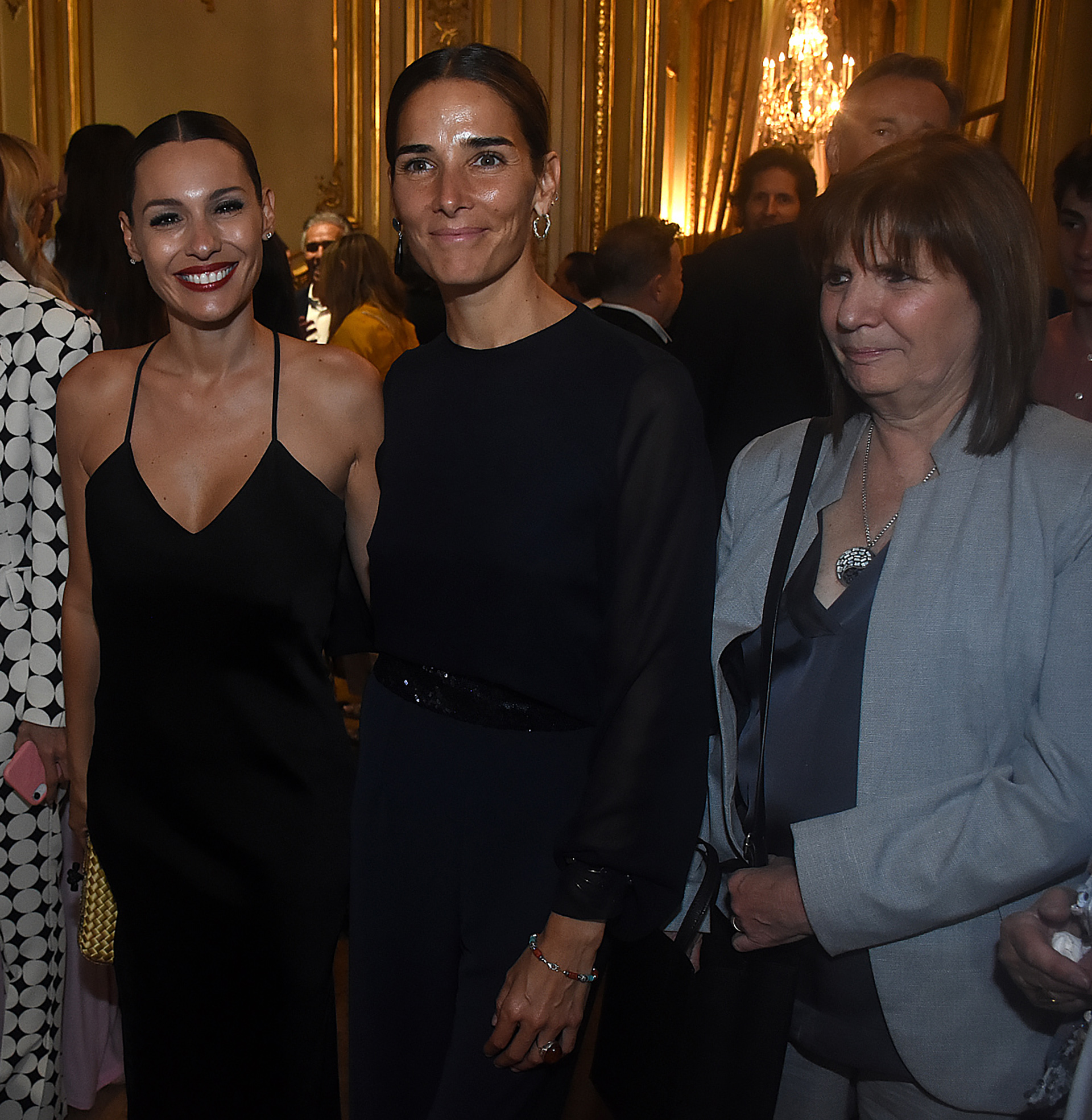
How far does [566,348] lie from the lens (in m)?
1.30

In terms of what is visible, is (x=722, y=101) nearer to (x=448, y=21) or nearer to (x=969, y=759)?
(x=448, y=21)

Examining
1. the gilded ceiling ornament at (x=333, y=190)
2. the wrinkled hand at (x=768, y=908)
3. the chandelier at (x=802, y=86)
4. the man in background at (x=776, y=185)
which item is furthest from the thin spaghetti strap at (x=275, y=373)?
the chandelier at (x=802, y=86)

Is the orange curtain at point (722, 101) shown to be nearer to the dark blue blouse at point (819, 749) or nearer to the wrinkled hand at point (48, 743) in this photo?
the wrinkled hand at point (48, 743)

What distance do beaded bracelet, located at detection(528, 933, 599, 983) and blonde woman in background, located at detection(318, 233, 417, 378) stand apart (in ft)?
10.3

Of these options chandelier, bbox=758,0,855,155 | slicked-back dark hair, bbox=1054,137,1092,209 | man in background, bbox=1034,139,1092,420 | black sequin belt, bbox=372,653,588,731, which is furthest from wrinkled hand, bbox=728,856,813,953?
chandelier, bbox=758,0,855,155

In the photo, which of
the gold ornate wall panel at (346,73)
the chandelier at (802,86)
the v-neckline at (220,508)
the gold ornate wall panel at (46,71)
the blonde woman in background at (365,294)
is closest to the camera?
the v-neckline at (220,508)

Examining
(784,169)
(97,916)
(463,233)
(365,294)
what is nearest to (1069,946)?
(463,233)

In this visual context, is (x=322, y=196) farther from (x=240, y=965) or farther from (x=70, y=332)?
(x=240, y=965)

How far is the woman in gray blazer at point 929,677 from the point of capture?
3.64 feet

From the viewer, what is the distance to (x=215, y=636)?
1508 millimetres

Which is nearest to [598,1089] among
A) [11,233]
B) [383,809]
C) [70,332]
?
[383,809]

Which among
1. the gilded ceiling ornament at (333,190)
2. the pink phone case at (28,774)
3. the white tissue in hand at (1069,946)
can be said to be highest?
the gilded ceiling ornament at (333,190)

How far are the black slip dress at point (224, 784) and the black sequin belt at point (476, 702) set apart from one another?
0.25 meters

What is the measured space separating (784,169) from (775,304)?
4.36 feet
